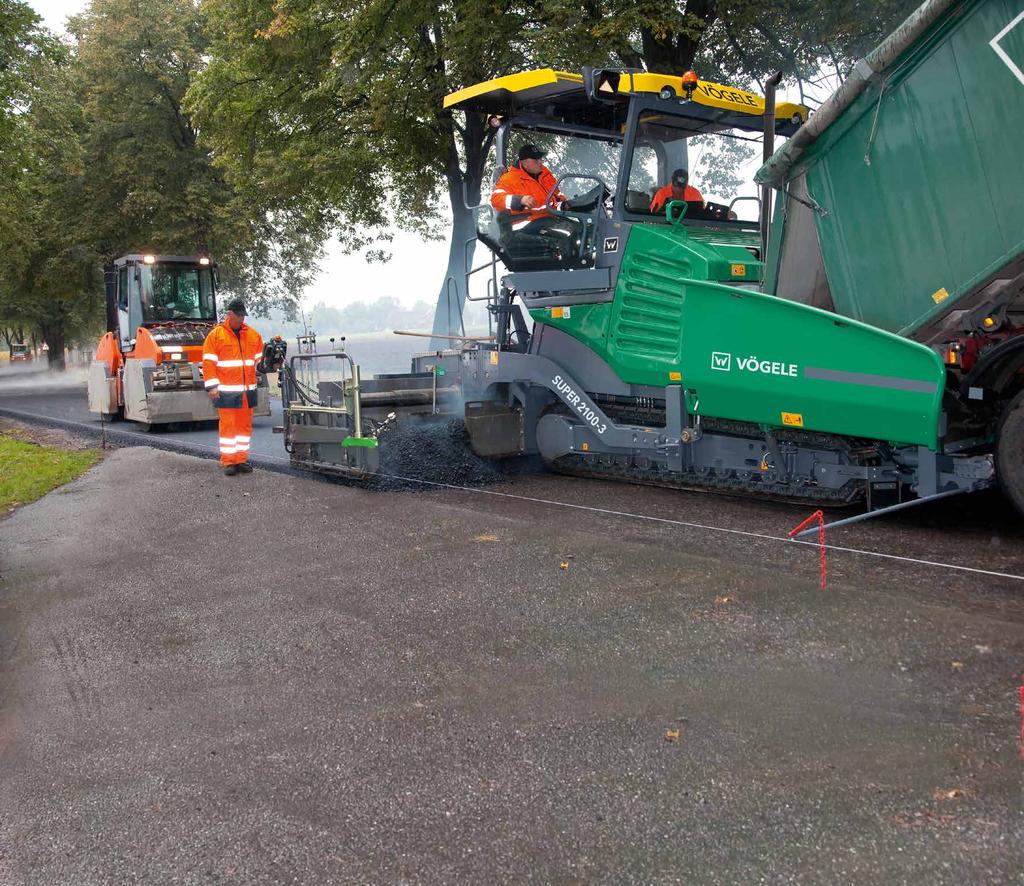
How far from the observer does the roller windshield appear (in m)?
16.2

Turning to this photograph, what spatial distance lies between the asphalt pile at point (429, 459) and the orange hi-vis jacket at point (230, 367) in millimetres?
1553

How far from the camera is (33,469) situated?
10.7 metres

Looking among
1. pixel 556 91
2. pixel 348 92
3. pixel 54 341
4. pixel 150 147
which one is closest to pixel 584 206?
pixel 556 91

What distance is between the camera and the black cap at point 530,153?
298 inches

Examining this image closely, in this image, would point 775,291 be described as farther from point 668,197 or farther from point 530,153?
point 530,153

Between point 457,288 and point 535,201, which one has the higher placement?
point 535,201

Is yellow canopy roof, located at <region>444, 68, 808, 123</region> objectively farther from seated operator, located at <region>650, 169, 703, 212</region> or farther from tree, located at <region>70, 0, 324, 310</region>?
tree, located at <region>70, 0, 324, 310</region>

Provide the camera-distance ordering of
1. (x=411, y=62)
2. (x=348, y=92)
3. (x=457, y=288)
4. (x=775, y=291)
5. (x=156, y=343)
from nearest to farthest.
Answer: (x=775, y=291), (x=457, y=288), (x=156, y=343), (x=411, y=62), (x=348, y=92)

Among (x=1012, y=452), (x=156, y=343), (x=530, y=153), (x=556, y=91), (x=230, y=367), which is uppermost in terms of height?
(x=556, y=91)

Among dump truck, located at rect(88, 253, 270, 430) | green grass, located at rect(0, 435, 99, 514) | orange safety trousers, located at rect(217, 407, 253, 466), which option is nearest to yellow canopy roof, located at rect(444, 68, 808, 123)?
orange safety trousers, located at rect(217, 407, 253, 466)

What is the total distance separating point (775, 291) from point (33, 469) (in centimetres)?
841

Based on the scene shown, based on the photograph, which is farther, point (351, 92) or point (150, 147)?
point (150, 147)

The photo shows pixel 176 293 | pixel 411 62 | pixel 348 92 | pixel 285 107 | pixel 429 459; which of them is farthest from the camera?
pixel 285 107

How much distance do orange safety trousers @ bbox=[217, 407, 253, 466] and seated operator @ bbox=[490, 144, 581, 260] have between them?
136 inches
